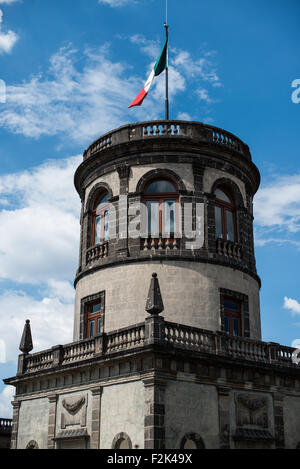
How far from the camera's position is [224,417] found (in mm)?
21516

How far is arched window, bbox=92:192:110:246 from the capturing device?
27.5 meters

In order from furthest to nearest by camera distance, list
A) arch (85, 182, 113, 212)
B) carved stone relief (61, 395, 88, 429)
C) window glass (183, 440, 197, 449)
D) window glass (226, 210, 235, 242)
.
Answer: arch (85, 182, 113, 212) → window glass (226, 210, 235, 242) → carved stone relief (61, 395, 88, 429) → window glass (183, 440, 197, 449)

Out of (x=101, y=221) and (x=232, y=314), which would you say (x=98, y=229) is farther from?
(x=232, y=314)

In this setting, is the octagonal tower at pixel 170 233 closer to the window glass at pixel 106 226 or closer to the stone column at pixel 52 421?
the window glass at pixel 106 226

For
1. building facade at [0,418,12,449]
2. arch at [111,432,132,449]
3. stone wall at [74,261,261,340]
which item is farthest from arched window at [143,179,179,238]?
building facade at [0,418,12,449]

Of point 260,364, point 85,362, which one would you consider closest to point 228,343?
point 260,364

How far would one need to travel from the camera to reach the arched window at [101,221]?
2745 cm

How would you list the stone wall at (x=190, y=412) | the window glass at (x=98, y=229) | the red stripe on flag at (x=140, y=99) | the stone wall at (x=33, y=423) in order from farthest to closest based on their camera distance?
the red stripe on flag at (x=140, y=99) → the window glass at (x=98, y=229) → the stone wall at (x=33, y=423) → the stone wall at (x=190, y=412)

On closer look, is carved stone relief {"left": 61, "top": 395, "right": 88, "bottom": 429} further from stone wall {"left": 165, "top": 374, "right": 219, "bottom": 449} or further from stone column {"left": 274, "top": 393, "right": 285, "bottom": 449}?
stone column {"left": 274, "top": 393, "right": 285, "bottom": 449}

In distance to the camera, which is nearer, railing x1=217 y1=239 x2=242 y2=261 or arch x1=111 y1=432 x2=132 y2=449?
arch x1=111 y1=432 x2=132 y2=449

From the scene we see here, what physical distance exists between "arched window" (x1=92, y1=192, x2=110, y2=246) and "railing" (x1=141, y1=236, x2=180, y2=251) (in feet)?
7.74

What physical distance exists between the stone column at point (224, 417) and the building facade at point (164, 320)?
0.03 m

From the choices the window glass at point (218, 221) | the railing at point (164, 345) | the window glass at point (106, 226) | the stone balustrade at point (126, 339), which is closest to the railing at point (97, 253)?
the window glass at point (106, 226)
